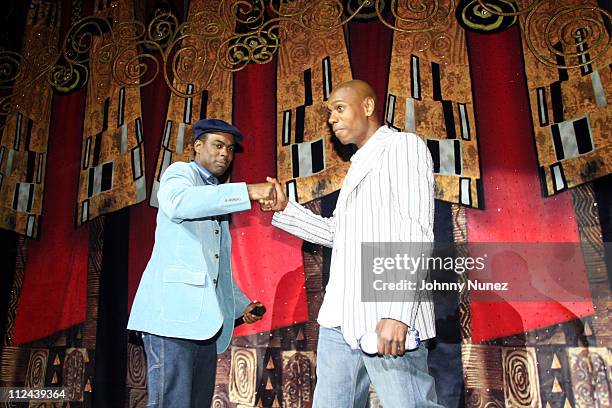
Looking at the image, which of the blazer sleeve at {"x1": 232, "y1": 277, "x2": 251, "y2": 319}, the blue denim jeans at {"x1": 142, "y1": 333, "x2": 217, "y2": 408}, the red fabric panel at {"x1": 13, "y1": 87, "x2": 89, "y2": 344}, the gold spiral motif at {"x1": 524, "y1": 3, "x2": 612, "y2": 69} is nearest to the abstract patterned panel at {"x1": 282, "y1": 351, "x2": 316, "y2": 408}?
the blazer sleeve at {"x1": 232, "y1": 277, "x2": 251, "y2": 319}

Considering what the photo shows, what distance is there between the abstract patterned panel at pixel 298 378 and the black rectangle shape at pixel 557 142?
4.99ft

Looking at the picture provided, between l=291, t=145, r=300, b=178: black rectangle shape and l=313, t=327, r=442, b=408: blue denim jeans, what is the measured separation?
136 cm

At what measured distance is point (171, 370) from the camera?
1.92 metres

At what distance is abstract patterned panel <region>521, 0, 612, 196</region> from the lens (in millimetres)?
2627

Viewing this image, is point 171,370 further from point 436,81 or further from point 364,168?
point 436,81

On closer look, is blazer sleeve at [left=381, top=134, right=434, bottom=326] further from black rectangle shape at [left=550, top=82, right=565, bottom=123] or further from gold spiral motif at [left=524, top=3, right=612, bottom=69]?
gold spiral motif at [left=524, top=3, right=612, bottom=69]

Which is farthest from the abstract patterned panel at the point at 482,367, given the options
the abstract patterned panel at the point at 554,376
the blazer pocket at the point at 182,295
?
the blazer pocket at the point at 182,295

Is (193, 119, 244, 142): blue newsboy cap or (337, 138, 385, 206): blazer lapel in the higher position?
(193, 119, 244, 142): blue newsboy cap

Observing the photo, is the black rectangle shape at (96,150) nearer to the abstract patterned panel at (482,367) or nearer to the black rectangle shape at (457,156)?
the black rectangle shape at (457,156)

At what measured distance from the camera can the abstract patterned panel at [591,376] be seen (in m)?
2.44

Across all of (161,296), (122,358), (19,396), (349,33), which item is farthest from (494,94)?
(19,396)

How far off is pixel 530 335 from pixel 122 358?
6.86 feet

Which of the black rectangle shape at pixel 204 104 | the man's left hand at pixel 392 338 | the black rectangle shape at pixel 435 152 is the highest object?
the black rectangle shape at pixel 204 104

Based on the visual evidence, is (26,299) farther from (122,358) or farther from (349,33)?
(349,33)
